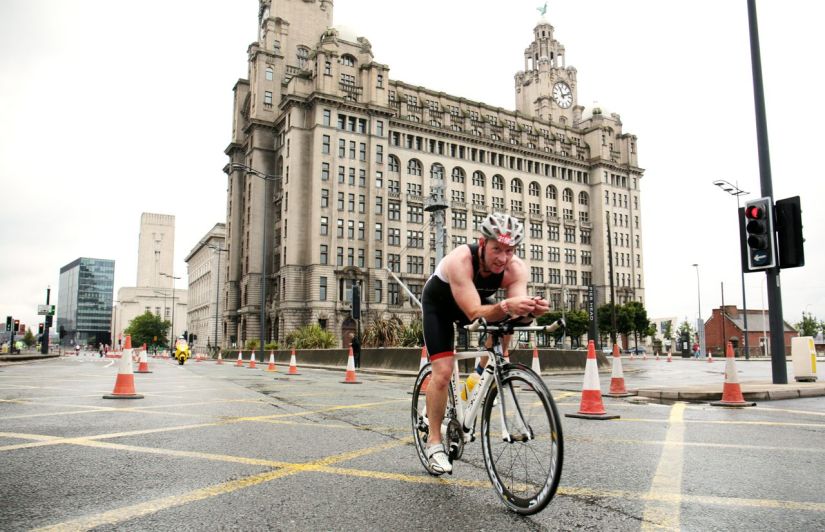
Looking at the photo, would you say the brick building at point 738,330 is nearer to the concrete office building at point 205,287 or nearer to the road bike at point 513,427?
the road bike at point 513,427

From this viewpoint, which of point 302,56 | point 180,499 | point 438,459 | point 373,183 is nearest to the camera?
point 180,499

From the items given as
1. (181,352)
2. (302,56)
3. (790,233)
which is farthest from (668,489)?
(302,56)

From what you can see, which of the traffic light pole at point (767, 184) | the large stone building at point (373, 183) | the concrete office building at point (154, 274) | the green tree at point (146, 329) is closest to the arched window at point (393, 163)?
the large stone building at point (373, 183)

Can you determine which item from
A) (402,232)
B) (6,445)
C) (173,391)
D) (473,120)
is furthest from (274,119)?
(6,445)

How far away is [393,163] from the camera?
7388 centimetres

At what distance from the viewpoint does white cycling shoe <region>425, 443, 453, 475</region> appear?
3861mm

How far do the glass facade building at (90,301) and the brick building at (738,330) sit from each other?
166806mm

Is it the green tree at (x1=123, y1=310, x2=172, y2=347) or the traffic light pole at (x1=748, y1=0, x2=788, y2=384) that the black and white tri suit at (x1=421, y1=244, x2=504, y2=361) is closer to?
the traffic light pole at (x1=748, y1=0, x2=788, y2=384)

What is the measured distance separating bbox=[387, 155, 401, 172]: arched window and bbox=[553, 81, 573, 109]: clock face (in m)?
42.8

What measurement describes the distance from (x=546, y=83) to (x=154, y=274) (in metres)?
119

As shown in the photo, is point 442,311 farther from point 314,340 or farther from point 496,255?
point 314,340

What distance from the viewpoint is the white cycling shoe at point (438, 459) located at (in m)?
3.86

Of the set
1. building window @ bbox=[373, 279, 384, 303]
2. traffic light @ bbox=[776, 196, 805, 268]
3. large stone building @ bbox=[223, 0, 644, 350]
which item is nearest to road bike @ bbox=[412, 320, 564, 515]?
traffic light @ bbox=[776, 196, 805, 268]

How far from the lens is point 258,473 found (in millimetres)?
4191
